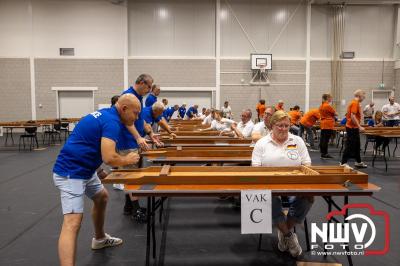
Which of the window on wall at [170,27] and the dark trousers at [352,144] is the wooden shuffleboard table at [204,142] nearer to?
the dark trousers at [352,144]

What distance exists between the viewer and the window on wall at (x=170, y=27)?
15.2 metres

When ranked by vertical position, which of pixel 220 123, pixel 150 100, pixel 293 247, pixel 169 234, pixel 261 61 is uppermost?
pixel 261 61

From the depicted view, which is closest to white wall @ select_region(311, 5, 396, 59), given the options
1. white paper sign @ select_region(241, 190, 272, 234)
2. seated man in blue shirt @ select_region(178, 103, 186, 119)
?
seated man in blue shirt @ select_region(178, 103, 186, 119)

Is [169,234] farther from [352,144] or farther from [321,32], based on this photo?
[321,32]

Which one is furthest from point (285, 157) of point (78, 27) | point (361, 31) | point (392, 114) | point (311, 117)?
point (361, 31)

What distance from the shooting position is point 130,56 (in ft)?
49.8

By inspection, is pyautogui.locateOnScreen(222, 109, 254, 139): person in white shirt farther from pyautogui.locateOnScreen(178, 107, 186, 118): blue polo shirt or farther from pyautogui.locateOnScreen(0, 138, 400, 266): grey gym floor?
pyautogui.locateOnScreen(178, 107, 186, 118): blue polo shirt

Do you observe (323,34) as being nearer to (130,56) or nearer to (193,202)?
(130,56)

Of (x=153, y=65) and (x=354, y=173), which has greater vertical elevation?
(x=153, y=65)

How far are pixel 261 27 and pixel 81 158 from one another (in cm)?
1453

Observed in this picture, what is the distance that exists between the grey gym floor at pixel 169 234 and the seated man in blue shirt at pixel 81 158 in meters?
0.73

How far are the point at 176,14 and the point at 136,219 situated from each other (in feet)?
43.3

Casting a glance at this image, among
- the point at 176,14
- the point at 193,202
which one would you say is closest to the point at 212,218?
the point at 193,202

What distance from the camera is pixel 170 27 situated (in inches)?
602
